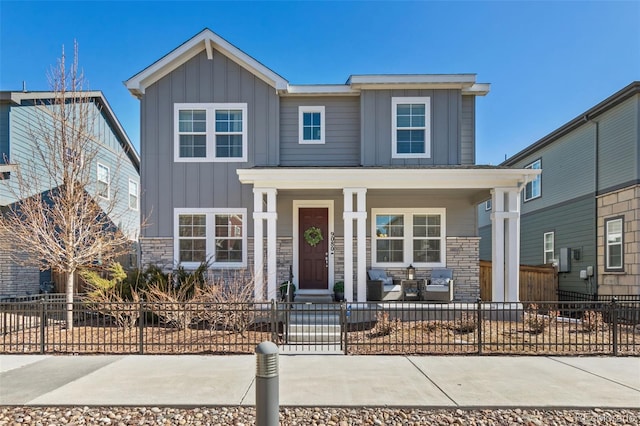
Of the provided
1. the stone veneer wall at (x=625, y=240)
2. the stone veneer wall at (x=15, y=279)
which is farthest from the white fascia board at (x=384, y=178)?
the stone veneer wall at (x=15, y=279)

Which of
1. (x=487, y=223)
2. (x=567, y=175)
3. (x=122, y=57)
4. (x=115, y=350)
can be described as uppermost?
(x=122, y=57)

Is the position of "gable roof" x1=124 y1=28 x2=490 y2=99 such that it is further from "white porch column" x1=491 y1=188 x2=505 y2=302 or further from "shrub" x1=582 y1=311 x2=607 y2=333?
"shrub" x1=582 y1=311 x2=607 y2=333

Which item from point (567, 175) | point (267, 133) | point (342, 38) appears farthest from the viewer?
point (567, 175)

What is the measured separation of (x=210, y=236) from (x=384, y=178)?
16.2ft

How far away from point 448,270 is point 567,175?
258 inches

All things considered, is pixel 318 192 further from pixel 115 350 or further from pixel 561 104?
pixel 561 104

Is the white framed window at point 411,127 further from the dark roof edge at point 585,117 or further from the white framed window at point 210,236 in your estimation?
the dark roof edge at point 585,117

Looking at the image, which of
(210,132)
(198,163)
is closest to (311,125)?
(210,132)

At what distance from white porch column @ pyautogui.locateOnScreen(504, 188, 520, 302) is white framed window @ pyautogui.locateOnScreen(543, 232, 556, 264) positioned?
6343 millimetres

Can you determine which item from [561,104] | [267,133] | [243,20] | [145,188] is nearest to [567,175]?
[561,104]

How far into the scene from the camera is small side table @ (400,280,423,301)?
33.1ft

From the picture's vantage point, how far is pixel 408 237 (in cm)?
1140

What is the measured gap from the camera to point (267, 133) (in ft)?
36.1

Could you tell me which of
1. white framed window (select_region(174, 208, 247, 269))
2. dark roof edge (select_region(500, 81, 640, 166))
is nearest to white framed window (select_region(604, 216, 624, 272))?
dark roof edge (select_region(500, 81, 640, 166))
